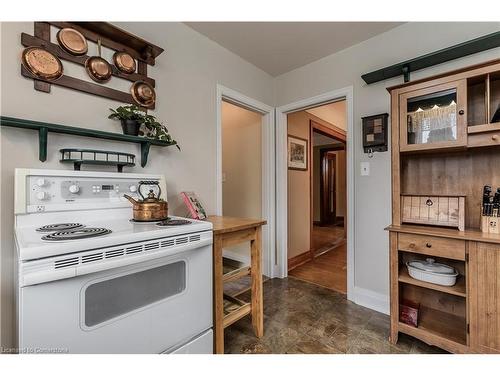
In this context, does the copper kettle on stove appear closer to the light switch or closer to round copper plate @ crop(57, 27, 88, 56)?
round copper plate @ crop(57, 27, 88, 56)

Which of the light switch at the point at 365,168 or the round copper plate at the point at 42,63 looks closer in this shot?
the round copper plate at the point at 42,63

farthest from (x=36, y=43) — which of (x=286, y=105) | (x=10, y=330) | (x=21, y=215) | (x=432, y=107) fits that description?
(x=432, y=107)

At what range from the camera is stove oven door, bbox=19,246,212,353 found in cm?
77

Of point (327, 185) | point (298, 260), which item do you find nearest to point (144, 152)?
point (298, 260)

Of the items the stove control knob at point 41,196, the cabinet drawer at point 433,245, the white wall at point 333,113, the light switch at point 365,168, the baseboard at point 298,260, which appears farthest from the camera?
the white wall at point 333,113

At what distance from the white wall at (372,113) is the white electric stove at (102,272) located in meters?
1.52

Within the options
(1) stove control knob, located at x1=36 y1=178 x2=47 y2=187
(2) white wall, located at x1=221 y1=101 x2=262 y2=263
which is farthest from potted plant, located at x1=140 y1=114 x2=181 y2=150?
(2) white wall, located at x1=221 y1=101 x2=262 y2=263

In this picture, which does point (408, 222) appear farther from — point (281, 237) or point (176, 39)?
point (176, 39)

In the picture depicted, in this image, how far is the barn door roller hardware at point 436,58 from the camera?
1504 mm

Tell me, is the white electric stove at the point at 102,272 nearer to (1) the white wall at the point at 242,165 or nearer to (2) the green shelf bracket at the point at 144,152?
(2) the green shelf bracket at the point at 144,152

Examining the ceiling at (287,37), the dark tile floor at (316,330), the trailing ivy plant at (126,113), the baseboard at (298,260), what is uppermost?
the ceiling at (287,37)

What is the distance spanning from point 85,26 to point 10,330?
1.68 m

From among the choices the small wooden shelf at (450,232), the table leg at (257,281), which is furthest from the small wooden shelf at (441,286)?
the table leg at (257,281)

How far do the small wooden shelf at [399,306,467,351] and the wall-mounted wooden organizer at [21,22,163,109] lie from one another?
2.42 meters
